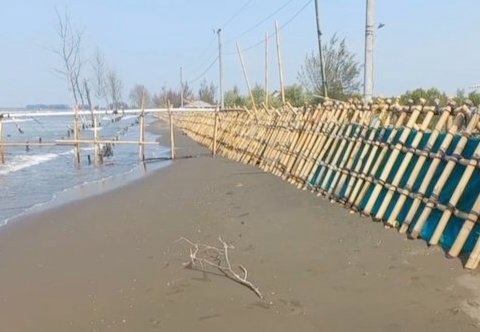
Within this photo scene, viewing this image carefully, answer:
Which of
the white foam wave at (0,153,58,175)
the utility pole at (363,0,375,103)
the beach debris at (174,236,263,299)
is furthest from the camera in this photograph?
the white foam wave at (0,153,58,175)

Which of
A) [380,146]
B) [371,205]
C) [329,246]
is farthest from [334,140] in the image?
[329,246]

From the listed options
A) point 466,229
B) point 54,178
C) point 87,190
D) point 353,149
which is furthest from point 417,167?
point 54,178

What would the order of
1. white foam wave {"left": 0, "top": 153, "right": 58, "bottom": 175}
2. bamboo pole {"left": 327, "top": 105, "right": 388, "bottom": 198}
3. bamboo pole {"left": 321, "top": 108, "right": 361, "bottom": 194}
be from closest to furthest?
bamboo pole {"left": 327, "top": 105, "right": 388, "bottom": 198} < bamboo pole {"left": 321, "top": 108, "right": 361, "bottom": 194} < white foam wave {"left": 0, "top": 153, "right": 58, "bottom": 175}

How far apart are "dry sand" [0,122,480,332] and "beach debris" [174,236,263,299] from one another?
0.29 ft

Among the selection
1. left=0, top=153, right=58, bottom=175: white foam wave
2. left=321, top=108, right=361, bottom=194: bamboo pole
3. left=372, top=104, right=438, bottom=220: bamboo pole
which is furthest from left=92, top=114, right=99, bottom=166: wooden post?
left=372, top=104, right=438, bottom=220: bamboo pole

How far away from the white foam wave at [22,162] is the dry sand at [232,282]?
38.4 feet

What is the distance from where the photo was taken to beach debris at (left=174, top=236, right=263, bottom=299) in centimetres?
498

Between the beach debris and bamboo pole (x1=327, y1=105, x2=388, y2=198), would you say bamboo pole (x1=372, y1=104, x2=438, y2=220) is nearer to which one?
bamboo pole (x1=327, y1=105, x2=388, y2=198)

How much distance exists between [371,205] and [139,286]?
3623 millimetres

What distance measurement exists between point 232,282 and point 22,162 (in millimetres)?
19704

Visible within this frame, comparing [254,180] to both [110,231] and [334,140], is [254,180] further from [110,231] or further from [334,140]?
[110,231]

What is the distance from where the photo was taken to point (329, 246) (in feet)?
19.6

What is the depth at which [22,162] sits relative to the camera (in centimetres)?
2200

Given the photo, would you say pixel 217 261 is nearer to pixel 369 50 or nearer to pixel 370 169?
pixel 370 169
